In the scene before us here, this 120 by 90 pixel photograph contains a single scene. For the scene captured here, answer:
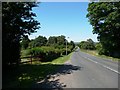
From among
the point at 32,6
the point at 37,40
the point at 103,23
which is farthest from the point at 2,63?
the point at 37,40

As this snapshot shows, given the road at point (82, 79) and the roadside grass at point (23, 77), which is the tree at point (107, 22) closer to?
the road at point (82, 79)

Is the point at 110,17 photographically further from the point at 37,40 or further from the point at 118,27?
the point at 37,40

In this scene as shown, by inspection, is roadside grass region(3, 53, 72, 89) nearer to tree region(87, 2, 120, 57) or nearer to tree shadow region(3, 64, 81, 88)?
tree shadow region(3, 64, 81, 88)

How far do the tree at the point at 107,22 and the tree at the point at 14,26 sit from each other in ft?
79.6

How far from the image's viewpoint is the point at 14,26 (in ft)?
65.9

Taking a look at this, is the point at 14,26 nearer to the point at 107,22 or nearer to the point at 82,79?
the point at 82,79

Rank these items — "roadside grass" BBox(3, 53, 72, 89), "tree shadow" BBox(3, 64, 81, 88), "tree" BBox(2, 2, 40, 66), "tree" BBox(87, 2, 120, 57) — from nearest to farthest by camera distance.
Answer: "tree shadow" BBox(3, 64, 81, 88), "roadside grass" BBox(3, 53, 72, 89), "tree" BBox(2, 2, 40, 66), "tree" BBox(87, 2, 120, 57)

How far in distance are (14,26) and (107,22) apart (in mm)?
28252

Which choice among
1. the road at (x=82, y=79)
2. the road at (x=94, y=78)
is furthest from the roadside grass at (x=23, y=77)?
the road at (x=94, y=78)

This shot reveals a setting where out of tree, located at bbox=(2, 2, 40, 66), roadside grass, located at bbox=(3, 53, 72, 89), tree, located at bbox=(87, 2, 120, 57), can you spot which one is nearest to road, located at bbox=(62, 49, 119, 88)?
roadside grass, located at bbox=(3, 53, 72, 89)

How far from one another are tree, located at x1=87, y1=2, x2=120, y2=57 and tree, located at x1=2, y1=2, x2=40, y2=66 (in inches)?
955

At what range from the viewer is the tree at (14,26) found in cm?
1811

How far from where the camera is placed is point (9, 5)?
1858 cm

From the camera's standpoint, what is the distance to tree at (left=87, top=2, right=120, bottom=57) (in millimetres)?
44188
